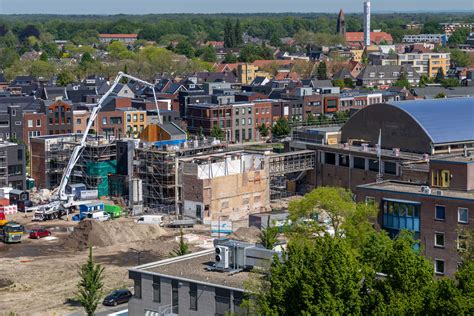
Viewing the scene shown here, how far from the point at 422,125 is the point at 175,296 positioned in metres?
20.9

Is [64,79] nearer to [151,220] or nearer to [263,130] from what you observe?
[263,130]

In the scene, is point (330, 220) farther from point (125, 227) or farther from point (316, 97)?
point (316, 97)

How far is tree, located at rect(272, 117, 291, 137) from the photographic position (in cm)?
5878

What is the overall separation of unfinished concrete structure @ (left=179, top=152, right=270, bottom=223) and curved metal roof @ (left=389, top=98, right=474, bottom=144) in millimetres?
6020

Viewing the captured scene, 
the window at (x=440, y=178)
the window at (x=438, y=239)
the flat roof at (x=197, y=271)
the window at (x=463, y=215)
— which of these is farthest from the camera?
the window at (x=440, y=178)

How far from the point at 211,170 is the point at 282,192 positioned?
5650mm

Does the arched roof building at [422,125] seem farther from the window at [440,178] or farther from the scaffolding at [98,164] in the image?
the scaffolding at [98,164]

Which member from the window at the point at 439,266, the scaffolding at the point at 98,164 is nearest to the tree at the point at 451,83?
the scaffolding at the point at 98,164

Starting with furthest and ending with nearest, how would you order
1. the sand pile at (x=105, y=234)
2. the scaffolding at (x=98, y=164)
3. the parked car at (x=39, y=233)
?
1. the scaffolding at (x=98, y=164)
2. the parked car at (x=39, y=233)
3. the sand pile at (x=105, y=234)

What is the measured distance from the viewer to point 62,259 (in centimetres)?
3028

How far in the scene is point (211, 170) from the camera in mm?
36312

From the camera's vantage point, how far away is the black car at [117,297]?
80.2 feet

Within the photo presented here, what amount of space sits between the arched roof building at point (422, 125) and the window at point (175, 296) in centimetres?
2039

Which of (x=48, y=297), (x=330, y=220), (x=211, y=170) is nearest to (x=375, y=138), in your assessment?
(x=211, y=170)
